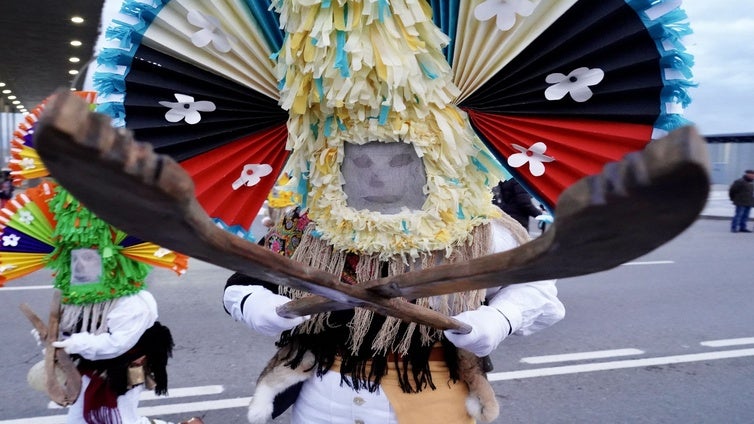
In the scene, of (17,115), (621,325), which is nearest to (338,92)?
(621,325)

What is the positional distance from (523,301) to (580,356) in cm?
289

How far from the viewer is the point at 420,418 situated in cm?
153

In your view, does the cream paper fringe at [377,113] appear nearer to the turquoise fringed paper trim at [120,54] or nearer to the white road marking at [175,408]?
the turquoise fringed paper trim at [120,54]

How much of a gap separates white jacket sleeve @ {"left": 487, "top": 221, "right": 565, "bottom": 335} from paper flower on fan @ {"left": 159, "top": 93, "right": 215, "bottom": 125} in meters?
0.81

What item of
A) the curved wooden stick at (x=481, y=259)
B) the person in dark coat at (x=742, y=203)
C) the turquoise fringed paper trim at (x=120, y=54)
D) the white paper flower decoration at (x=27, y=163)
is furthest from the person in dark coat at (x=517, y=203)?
the person in dark coat at (x=742, y=203)

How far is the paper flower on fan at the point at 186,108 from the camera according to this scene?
1.57 meters

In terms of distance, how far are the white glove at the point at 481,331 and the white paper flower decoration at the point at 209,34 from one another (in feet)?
2.92

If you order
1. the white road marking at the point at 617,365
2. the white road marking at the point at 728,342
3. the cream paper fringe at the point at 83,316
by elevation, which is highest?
the cream paper fringe at the point at 83,316

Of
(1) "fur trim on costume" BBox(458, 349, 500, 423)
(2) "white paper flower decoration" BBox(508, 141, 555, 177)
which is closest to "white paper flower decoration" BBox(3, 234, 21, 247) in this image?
(1) "fur trim on costume" BBox(458, 349, 500, 423)

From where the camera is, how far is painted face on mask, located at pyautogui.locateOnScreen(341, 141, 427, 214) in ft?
4.87

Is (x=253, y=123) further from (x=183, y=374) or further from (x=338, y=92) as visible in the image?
(x=183, y=374)

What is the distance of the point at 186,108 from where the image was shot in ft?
5.19

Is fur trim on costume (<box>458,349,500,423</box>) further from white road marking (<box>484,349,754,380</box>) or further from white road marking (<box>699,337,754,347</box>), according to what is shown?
white road marking (<box>699,337,754,347</box>)

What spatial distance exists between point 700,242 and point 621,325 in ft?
19.0
